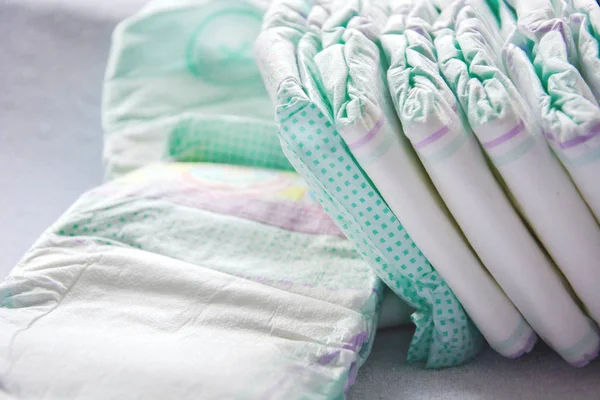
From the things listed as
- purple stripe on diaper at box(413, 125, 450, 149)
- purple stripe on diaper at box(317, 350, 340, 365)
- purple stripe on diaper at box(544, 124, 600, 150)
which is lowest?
purple stripe on diaper at box(317, 350, 340, 365)

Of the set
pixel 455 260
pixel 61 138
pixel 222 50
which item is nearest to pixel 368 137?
pixel 455 260

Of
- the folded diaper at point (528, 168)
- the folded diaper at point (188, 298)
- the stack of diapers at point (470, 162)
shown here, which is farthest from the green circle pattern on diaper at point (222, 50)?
the folded diaper at point (528, 168)

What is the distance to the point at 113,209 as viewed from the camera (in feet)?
2.44

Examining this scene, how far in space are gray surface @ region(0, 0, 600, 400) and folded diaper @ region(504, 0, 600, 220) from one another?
23cm

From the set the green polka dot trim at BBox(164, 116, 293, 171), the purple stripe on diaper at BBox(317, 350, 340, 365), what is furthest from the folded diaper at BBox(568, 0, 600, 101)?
the green polka dot trim at BBox(164, 116, 293, 171)

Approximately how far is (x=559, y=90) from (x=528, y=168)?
71 millimetres

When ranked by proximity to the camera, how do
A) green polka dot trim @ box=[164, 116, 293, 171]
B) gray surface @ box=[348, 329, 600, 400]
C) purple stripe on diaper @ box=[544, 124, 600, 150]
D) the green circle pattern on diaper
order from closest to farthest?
purple stripe on diaper @ box=[544, 124, 600, 150] → gray surface @ box=[348, 329, 600, 400] → green polka dot trim @ box=[164, 116, 293, 171] → the green circle pattern on diaper

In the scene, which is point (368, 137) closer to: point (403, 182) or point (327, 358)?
point (403, 182)

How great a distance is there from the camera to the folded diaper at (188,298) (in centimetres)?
54

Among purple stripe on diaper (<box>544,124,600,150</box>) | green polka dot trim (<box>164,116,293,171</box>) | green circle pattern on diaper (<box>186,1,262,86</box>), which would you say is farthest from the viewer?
green circle pattern on diaper (<box>186,1,262,86</box>)

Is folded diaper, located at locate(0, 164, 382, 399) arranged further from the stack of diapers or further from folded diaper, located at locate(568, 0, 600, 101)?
folded diaper, located at locate(568, 0, 600, 101)

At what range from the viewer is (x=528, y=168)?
502 millimetres

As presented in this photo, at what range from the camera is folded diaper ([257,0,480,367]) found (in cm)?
55

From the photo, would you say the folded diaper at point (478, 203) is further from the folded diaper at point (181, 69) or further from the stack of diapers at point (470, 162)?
the folded diaper at point (181, 69)
